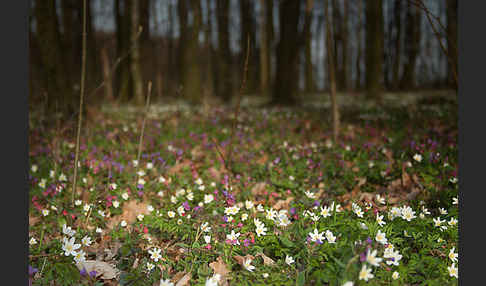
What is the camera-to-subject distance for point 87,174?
12.7 feet

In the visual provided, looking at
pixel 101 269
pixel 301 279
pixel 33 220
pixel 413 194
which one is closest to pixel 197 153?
pixel 33 220

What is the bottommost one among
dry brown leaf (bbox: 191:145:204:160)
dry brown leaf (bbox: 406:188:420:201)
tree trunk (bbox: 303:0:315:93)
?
dry brown leaf (bbox: 406:188:420:201)

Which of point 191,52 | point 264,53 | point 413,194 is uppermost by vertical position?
point 264,53

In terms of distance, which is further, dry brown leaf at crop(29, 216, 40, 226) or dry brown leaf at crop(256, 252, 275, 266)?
dry brown leaf at crop(29, 216, 40, 226)

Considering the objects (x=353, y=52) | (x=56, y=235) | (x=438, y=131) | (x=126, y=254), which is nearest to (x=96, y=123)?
(x=56, y=235)

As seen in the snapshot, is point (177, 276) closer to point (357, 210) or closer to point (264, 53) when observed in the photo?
point (357, 210)

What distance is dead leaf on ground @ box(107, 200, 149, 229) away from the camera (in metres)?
3.21

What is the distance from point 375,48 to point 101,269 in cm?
938

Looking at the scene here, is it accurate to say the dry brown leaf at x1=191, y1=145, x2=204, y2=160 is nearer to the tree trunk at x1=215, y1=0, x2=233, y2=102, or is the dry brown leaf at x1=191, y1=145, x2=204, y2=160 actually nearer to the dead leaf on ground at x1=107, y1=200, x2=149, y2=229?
the dead leaf on ground at x1=107, y1=200, x2=149, y2=229

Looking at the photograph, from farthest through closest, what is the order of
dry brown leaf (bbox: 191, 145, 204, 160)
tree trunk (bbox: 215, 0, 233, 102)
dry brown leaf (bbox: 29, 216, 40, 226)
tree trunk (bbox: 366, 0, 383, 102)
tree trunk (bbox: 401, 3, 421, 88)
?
tree trunk (bbox: 401, 3, 421, 88), tree trunk (bbox: 215, 0, 233, 102), tree trunk (bbox: 366, 0, 383, 102), dry brown leaf (bbox: 191, 145, 204, 160), dry brown leaf (bbox: 29, 216, 40, 226)

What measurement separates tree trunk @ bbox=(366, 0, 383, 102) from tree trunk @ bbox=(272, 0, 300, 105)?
2381 millimetres

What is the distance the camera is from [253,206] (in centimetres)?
286

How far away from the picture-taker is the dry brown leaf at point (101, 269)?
2.10 metres

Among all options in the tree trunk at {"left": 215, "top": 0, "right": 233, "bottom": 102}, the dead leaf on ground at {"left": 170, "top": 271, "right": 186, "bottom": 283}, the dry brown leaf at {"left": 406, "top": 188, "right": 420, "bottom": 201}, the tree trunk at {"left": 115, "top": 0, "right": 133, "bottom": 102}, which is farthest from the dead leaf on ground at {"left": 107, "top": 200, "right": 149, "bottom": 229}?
the tree trunk at {"left": 215, "top": 0, "right": 233, "bottom": 102}
